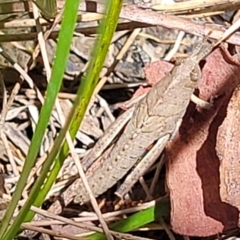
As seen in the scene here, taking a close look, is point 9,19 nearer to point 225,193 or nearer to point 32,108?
point 32,108

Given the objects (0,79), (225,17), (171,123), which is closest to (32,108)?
(0,79)

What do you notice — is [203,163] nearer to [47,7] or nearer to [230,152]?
[230,152]

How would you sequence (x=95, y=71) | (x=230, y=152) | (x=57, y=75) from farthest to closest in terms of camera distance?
(x=230, y=152), (x=95, y=71), (x=57, y=75)

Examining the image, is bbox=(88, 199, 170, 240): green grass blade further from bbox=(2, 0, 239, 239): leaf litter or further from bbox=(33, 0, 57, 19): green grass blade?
bbox=(33, 0, 57, 19): green grass blade

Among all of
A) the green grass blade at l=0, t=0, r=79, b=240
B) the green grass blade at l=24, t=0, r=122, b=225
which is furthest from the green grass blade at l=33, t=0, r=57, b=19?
the green grass blade at l=0, t=0, r=79, b=240

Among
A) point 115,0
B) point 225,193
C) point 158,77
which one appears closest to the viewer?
point 115,0

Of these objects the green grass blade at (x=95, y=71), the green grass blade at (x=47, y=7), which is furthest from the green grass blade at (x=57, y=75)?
the green grass blade at (x=47, y=7)

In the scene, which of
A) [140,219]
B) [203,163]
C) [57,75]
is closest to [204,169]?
[203,163]

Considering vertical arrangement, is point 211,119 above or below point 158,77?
below
